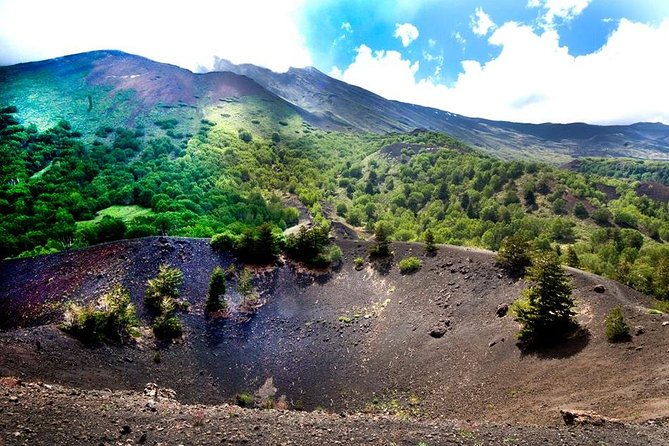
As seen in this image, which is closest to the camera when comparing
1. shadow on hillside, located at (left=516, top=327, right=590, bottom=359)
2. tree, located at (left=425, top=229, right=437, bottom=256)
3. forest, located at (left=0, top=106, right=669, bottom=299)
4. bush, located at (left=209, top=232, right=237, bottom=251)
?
shadow on hillside, located at (left=516, top=327, right=590, bottom=359)

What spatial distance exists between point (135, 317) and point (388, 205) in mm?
79466

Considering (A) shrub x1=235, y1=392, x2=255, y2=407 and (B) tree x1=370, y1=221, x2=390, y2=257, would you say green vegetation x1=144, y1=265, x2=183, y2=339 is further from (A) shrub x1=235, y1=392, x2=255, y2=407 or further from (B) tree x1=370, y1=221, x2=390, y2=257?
(B) tree x1=370, y1=221, x2=390, y2=257

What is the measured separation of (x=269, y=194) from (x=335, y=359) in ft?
243

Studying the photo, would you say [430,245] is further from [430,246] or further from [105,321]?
[105,321]

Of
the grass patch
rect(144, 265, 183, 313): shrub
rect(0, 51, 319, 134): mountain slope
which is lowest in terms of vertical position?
the grass patch

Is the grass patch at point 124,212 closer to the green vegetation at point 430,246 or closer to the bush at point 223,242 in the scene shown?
the bush at point 223,242

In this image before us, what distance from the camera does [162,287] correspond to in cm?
3173

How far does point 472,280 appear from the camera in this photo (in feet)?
106

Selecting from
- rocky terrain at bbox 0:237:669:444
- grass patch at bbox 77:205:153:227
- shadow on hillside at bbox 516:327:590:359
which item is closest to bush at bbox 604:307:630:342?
rocky terrain at bbox 0:237:669:444

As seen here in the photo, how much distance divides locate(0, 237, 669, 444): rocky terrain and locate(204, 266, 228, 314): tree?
818 millimetres

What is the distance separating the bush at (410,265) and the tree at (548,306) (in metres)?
14.4

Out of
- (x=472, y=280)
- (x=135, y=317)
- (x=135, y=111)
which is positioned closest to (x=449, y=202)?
(x=472, y=280)

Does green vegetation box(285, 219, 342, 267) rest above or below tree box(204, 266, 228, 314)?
above

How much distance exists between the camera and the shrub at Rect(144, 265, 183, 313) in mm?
30625
